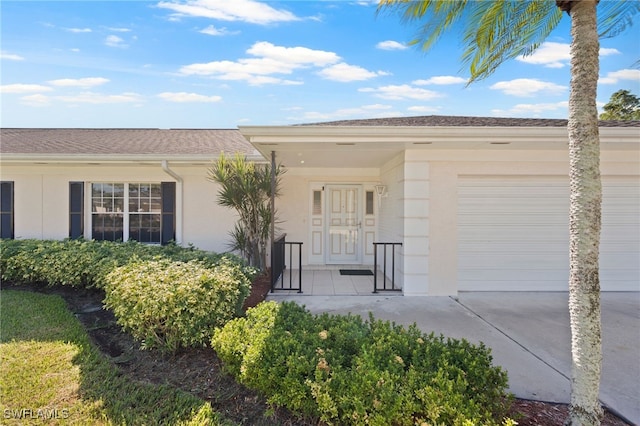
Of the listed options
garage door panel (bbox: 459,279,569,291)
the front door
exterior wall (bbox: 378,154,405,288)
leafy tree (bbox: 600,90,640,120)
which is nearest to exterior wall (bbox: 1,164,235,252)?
the front door

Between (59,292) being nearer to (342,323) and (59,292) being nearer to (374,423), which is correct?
(342,323)

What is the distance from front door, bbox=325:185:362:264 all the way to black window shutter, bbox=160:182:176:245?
3.76 m

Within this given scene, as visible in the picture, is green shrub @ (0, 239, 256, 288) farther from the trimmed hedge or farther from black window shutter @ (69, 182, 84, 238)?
black window shutter @ (69, 182, 84, 238)

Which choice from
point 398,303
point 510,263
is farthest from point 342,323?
point 510,263

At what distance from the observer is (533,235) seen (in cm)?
654

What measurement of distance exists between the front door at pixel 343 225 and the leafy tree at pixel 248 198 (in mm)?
2191

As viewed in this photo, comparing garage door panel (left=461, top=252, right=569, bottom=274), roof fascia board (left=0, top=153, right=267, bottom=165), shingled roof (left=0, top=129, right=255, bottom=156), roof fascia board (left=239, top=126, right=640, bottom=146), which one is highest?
shingled roof (left=0, top=129, right=255, bottom=156)

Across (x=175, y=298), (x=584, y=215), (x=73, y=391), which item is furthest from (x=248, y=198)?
(x=584, y=215)

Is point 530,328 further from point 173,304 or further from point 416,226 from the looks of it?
point 173,304

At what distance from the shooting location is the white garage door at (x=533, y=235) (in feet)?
21.0

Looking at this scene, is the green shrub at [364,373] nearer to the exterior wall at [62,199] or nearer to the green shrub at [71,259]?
the green shrub at [71,259]

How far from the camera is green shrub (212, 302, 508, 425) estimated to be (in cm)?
207

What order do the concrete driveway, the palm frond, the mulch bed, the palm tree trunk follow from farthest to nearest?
the palm frond, the concrete driveway, the mulch bed, the palm tree trunk

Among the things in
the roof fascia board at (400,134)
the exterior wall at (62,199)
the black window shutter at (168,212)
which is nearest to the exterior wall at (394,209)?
the roof fascia board at (400,134)
